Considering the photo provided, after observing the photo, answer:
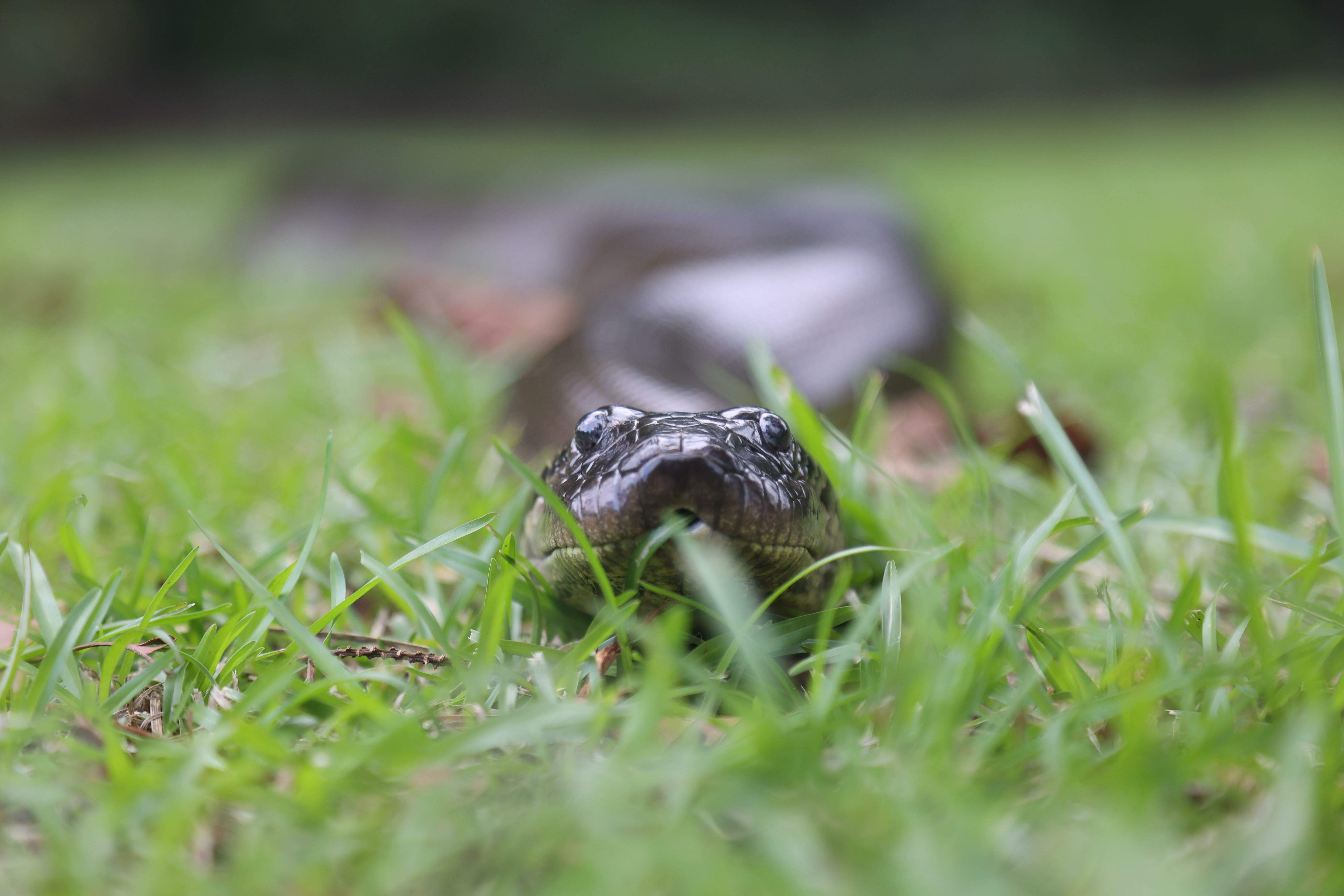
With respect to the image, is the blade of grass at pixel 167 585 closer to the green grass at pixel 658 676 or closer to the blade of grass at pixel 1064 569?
the green grass at pixel 658 676

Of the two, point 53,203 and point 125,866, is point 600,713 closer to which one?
point 125,866

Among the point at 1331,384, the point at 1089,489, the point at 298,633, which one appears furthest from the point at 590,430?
the point at 1331,384

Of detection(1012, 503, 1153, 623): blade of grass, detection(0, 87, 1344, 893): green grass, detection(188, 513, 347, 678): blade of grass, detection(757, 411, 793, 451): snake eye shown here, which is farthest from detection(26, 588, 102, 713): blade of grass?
detection(1012, 503, 1153, 623): blade of grass

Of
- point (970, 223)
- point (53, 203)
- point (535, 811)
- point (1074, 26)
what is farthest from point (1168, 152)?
point (535, 811)

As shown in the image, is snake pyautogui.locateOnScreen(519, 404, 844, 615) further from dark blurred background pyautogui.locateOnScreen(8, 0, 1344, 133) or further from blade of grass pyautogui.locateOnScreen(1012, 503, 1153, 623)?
dark blurred background pyautogui.locateOnScreen(8, 0, 1344, 133)

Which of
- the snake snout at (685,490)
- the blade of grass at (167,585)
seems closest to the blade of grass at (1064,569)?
the snake snout at (685,490)

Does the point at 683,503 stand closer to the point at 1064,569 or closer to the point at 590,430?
the point at 590,430
